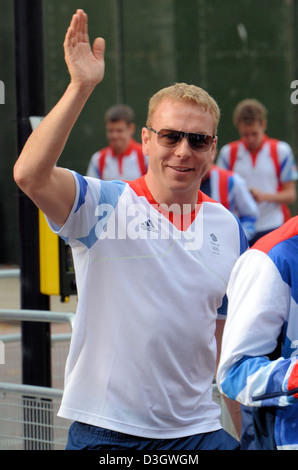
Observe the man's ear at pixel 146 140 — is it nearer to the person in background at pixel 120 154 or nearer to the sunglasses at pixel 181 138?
the sunglasses at pixel 181 138

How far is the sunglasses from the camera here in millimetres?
3447

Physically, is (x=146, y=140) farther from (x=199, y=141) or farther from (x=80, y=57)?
(x=80, y=57)

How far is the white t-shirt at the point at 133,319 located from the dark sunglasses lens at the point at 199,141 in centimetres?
29

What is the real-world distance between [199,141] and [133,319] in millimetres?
704

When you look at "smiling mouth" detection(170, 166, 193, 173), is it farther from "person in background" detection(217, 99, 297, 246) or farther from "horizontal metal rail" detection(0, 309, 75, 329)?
"person in background" detection(217, 99, 297, 246)

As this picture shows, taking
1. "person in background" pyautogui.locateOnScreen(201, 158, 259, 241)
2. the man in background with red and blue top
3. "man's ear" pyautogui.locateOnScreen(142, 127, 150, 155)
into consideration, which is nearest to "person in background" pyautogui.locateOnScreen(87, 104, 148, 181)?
"person in background" pyautogui.locateOnScreen(201, 158, 259, 241)

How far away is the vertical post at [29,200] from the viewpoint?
523 centimetres

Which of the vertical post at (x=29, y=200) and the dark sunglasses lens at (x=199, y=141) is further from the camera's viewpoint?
the vertical post at (x=29, y=200)

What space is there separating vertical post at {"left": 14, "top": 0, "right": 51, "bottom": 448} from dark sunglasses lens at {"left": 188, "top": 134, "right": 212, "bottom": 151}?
6.38ft

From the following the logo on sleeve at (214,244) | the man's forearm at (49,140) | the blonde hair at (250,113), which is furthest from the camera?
the blonde hair at (250,113)

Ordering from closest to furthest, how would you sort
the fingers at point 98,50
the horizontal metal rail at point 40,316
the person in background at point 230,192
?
the fingers at point 98,50 < the horizontal metal rail at point 40,316 < the person in background at point 230,192

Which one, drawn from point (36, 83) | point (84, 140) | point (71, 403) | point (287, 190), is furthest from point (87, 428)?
point (84, 140)

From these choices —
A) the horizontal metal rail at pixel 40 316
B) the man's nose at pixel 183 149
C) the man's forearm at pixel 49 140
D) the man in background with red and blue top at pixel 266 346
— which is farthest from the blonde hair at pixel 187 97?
the horizontal metal rail at pixel 40 316

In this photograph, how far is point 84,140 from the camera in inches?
585
